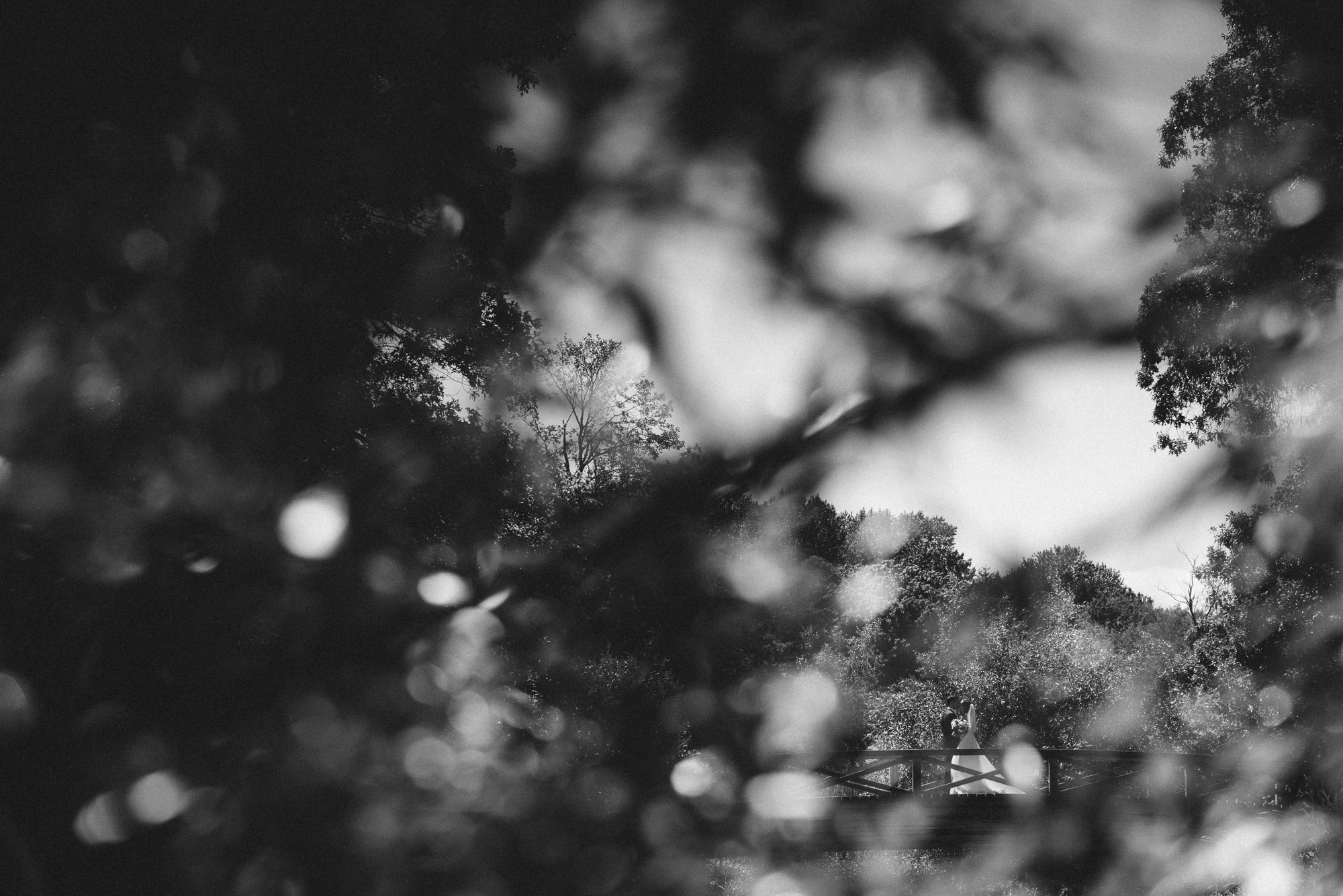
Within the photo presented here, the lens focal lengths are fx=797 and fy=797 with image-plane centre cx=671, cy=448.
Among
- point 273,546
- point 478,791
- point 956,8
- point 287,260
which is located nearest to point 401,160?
point 287,260

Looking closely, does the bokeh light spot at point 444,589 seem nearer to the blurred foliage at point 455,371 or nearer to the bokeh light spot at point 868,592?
the blurred foliage at point 455,371

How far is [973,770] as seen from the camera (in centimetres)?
460

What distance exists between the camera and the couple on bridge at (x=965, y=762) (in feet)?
15.1

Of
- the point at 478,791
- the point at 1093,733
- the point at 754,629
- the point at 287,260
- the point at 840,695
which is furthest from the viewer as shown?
the point at 1093,733

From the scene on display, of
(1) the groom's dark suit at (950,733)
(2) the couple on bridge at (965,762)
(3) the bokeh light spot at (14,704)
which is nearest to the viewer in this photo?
(3) the bokeh light spot at (14,704)

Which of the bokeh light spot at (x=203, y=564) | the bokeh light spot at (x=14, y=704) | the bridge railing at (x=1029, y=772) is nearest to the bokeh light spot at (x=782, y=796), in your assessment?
the bridge railing at (x=1029, y=772)

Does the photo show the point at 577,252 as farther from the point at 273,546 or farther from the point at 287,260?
the point at 273,546

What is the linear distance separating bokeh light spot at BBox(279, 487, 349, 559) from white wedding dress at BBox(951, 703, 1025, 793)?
4263 mm

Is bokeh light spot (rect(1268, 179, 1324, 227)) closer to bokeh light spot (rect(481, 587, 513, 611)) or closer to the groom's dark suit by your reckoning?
bokeh light spot (rect(481, 587, 513, 611))

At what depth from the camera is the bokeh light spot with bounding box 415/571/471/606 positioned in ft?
3.49

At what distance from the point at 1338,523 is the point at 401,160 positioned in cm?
300

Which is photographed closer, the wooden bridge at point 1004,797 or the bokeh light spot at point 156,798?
the bokeh light spot at point 156,798

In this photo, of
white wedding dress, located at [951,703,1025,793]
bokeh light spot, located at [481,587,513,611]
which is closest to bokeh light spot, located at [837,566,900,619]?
white wedding dress, located at [951,703,1025,793]

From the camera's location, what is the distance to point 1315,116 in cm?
185
